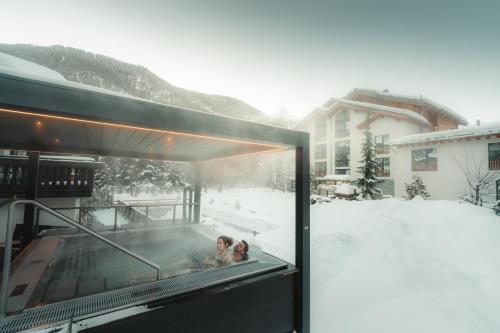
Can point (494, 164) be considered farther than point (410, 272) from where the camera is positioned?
Yes

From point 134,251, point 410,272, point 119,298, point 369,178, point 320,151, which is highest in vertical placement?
point 320,151

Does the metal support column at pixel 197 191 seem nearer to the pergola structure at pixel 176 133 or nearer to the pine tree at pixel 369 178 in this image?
the pergola structure at pixel 176 133

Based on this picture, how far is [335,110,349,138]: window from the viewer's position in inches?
972

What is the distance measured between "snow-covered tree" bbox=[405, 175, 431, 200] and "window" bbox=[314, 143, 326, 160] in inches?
444

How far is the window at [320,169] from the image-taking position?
26362 millimetres

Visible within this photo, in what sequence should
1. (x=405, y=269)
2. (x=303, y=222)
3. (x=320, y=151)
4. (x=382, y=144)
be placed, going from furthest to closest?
(x=320, y=151) → (x=382, y=144) → (x=405, y=269) → (x=303, y=222)

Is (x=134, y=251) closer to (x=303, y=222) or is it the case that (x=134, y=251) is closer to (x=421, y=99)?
(x=303, y=222)

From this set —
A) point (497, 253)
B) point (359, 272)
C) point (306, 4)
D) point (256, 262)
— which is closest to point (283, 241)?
point (359, 272)

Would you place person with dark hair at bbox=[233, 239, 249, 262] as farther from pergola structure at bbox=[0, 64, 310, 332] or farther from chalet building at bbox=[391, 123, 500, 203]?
chalet building at bbox=[391, 123, 500, 203]

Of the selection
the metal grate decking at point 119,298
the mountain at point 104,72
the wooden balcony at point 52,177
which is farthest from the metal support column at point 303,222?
the mountain at point 104,72

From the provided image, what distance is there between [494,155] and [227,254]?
59.8 ft

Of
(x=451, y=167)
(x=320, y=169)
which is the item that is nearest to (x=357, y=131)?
(x=320, y=169)

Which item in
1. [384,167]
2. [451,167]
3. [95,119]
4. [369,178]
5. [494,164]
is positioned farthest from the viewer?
[384,167]

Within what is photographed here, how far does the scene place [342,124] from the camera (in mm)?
25188
